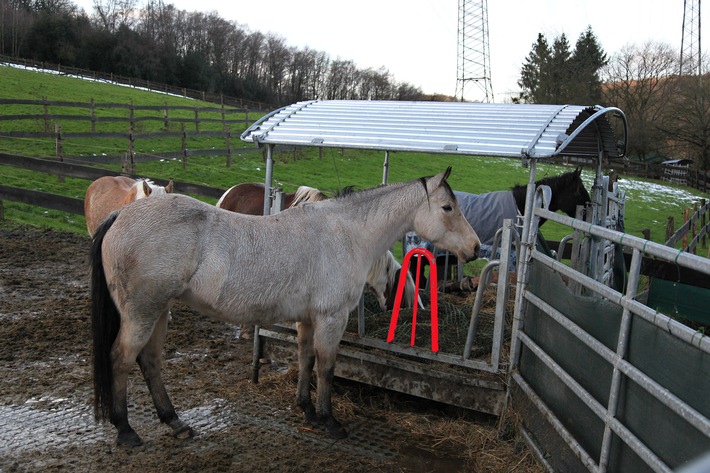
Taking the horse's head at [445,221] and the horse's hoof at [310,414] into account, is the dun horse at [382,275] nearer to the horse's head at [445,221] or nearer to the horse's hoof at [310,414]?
the horse's head at [445,221]

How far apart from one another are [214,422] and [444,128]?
2927 millimetres

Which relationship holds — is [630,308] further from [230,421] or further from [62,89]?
[62,89]

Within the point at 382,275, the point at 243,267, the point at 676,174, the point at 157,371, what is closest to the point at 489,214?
the point at 382,275

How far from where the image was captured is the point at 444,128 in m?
4.54

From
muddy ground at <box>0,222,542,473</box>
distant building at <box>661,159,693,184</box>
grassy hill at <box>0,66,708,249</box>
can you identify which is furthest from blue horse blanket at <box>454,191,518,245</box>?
distant building at <box>661,159,693,184</box>

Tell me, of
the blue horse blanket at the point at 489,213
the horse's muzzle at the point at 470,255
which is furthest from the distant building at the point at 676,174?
the horse's muzzle at the point at 470,255

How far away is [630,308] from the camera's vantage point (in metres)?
2.43

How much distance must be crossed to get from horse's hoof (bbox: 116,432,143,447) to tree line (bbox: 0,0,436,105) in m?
34.4

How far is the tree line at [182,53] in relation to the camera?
45625 mm

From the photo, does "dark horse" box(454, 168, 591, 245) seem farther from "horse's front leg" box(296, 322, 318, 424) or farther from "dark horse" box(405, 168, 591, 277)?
"horse's front leg" box(296, 322, 318, 424)

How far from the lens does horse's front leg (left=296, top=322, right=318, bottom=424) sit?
14.5 feet

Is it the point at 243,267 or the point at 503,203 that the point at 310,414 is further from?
the point at 503,203

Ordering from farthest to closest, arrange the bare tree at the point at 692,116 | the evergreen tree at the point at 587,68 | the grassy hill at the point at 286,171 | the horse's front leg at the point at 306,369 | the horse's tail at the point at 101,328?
1. the evergreen tree at the point at 587,68
2. the bare tree at the point at 692,116
3. the grassy hill at the point at 286,171
4. the horse's front leg at the point at 306,369
5. the horse's tail at the point at 101,328

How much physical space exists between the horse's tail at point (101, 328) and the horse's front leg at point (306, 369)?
138 centimetres
